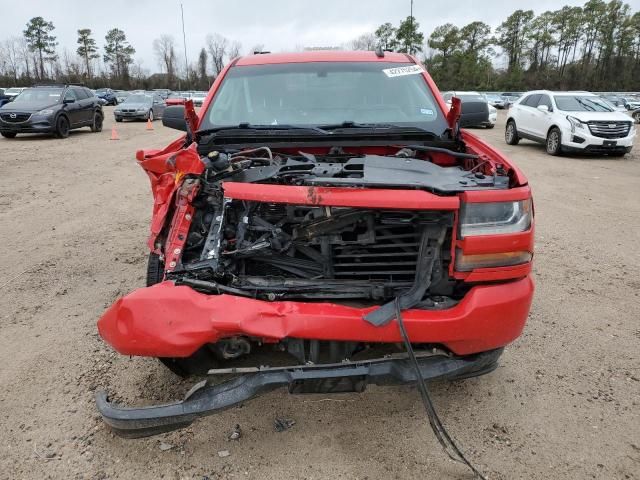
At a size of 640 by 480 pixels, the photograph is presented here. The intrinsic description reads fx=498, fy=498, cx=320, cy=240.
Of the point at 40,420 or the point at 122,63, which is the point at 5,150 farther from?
the point at 122,63

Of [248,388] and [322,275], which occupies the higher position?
[322,275]

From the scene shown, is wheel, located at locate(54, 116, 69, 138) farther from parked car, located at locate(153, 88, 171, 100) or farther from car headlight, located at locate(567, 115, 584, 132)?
car headlight, located at locate(567, 115, 584, 132)

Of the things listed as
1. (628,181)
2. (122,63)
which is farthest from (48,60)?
(628,181)

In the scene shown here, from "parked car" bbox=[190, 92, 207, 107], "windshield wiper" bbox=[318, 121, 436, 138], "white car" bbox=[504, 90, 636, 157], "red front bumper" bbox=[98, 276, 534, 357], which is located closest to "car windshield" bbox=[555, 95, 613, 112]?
"white car" bbox=[504, 90, 636, 157]

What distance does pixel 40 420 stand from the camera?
2.54 metres

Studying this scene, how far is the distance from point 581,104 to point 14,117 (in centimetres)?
1527

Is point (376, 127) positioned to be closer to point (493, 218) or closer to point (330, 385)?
point (493, 218)

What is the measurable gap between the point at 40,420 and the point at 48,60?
275 ft

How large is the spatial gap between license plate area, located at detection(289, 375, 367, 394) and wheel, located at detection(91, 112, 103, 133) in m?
17.2

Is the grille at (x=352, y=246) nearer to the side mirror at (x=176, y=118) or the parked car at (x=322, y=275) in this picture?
the parked car at (x=322, y=275)

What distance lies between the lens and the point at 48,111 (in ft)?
46.8

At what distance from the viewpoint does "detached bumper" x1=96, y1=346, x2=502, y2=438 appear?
2.07 meters

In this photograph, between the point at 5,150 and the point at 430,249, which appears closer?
the point at 430,249

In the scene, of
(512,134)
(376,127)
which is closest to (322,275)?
(376,127)
